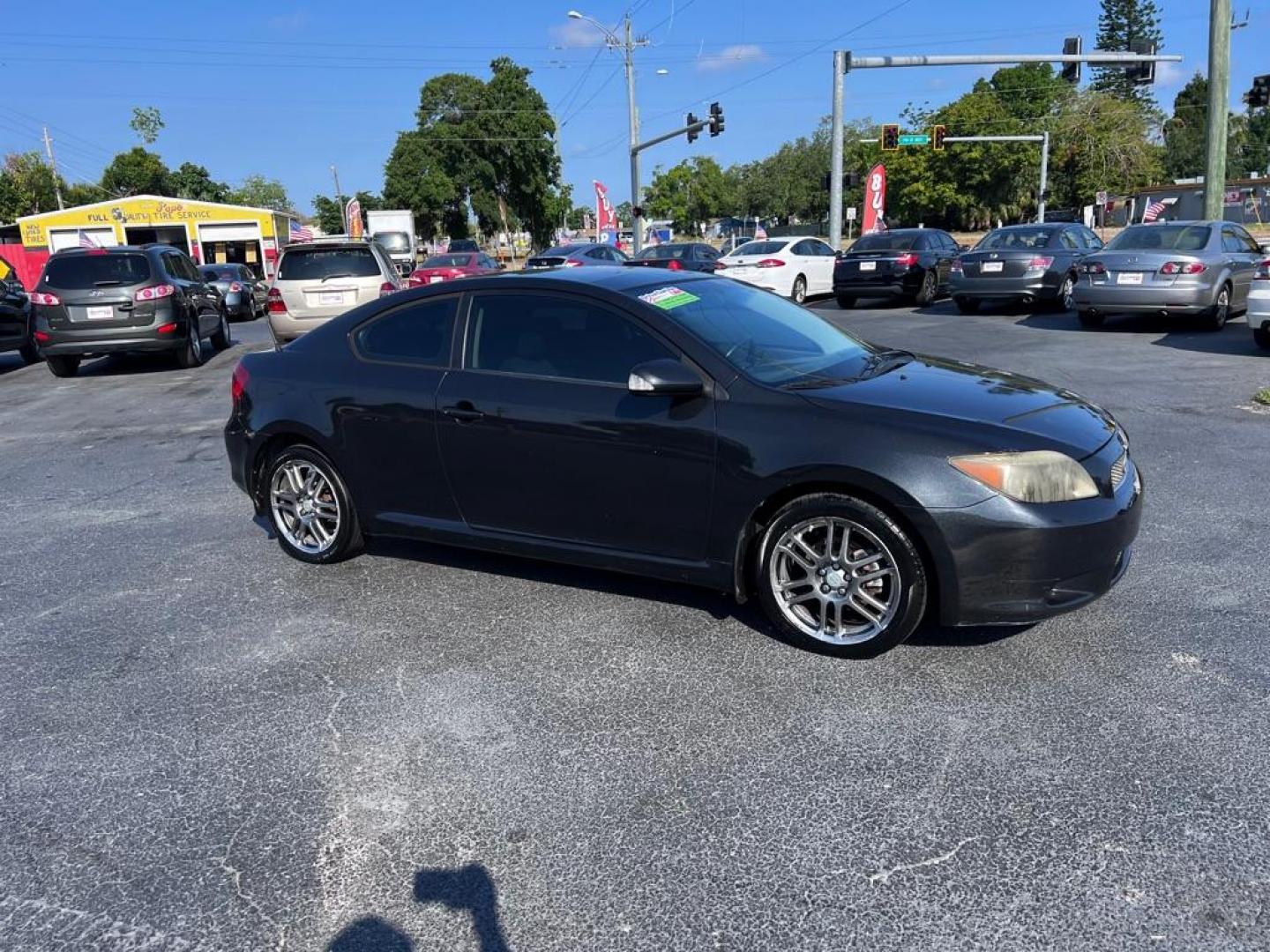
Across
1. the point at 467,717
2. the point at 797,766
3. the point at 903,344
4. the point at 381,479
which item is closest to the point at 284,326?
the point at 903,344

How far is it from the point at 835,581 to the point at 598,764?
48.4 inches

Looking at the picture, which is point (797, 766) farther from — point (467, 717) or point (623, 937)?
point (467, 717)

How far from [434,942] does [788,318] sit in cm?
346

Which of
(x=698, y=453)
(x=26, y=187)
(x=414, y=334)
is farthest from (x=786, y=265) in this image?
(x=26, y=187)

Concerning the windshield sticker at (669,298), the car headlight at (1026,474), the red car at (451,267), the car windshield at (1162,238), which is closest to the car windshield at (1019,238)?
the car windshield at (1162,238)

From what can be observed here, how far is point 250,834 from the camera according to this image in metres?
2.95

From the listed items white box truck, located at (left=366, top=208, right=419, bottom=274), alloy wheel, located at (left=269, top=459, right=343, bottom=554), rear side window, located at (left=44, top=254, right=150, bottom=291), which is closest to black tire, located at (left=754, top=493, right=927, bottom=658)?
alloy wheel, located at (left=269, top=459, right=343, bottom=554)

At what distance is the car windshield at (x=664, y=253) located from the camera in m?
24.5

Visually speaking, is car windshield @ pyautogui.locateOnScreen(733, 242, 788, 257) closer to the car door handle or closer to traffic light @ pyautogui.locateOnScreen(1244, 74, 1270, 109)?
traffic light @ pyautogui.locateOnScreen(1244, 74, 1270, 109)

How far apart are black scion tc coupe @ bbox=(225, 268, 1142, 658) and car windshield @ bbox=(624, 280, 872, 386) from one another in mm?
16

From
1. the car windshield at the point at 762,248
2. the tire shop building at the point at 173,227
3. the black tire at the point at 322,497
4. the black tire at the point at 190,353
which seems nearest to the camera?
the black tire at the point at 322,497

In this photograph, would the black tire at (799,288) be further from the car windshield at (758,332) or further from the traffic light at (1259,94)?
the car windshield at (758,332)

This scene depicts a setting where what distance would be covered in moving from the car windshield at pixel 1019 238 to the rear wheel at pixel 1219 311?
372cm

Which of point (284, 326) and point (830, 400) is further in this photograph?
point (284, 326)
